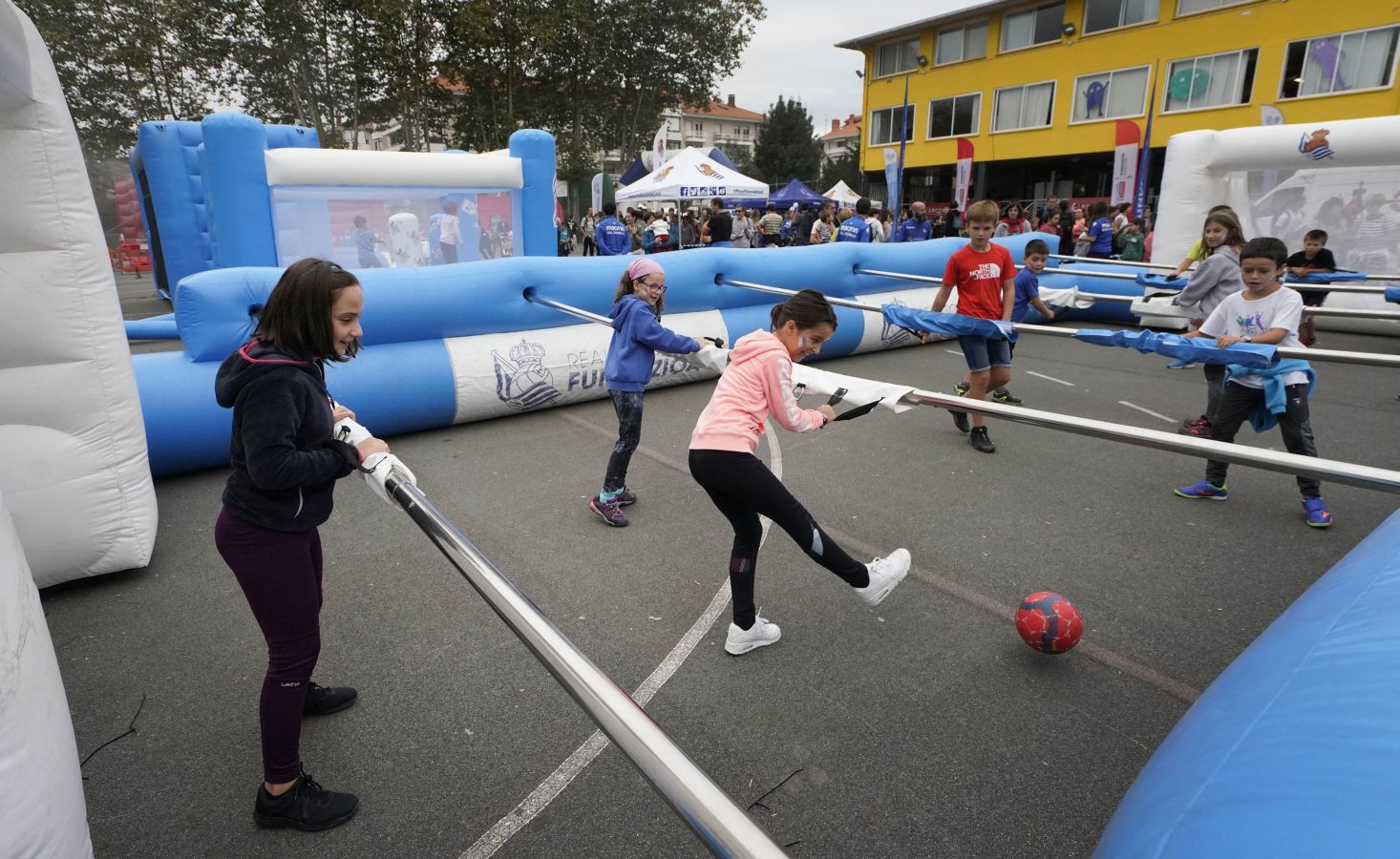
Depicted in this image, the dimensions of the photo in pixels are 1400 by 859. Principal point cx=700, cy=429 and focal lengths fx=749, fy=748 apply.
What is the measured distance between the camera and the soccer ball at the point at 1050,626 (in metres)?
3.09

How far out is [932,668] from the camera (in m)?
3.15

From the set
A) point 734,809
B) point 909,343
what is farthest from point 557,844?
point 909,343

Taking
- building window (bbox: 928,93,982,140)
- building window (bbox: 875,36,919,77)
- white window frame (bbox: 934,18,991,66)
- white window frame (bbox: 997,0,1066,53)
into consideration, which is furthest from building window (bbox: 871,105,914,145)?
white window frame (bbox: 997,0,1066,53)

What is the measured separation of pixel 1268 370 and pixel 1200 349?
55 centimetres

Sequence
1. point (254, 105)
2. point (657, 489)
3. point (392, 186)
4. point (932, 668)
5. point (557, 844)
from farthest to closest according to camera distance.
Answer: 1. point (254, 105)
2. point (392, 186)
3. point (657, 489)
4. point (932, 668)
5. point (557, 844)

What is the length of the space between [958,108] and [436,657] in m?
34.5

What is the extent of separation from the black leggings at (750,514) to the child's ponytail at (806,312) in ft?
1.96

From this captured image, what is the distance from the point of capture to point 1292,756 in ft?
3.67

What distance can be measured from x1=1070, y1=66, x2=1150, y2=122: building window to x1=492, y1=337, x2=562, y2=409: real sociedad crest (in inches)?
1099

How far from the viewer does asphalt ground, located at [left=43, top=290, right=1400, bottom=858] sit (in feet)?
7.92

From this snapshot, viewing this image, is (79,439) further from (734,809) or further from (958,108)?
(958,108)

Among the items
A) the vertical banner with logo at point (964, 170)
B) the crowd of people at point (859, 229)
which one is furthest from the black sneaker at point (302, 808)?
the vertical banner with logo at point (964, 170)

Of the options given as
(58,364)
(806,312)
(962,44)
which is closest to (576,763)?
(806,312)

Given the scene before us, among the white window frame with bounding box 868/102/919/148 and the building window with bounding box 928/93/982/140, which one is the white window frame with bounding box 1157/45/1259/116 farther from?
the white window frame with bounding box 868/102/919/148
